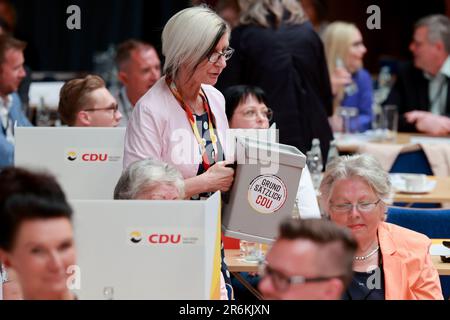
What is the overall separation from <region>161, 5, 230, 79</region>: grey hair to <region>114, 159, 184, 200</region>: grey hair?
1.71ft

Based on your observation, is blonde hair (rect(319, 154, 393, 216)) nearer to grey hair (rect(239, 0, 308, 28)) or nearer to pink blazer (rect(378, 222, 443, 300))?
pink blazer (rect(378, 222, 443, 300))

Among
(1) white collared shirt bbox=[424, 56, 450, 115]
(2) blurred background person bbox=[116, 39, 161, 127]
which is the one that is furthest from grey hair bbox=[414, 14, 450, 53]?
(2) blurred background person bbox=[116, 39, 161, 127]

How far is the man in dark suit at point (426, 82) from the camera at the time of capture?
24.7ft

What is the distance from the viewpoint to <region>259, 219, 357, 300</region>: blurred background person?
244 cm

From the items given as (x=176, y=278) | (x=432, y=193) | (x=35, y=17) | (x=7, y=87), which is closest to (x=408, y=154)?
(x=432, y=193)

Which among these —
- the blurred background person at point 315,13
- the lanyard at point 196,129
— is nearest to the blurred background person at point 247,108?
the lanyard at point 196,129

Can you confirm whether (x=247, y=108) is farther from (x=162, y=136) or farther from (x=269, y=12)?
(x=162, y=136)

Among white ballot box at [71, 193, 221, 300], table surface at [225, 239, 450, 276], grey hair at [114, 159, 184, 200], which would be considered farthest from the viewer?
table surface at [225, 239, 450, 276]

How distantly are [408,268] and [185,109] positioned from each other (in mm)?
1003

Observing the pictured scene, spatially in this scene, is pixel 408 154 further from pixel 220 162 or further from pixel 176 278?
pixel 176 278

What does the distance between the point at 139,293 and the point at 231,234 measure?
34.7 inches

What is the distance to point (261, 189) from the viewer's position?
3.59 m

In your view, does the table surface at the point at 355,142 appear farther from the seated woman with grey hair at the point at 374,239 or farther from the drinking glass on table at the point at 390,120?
the seated woman with grey hair at the point at 374,239

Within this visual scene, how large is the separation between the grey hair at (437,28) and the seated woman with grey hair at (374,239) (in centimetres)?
402
